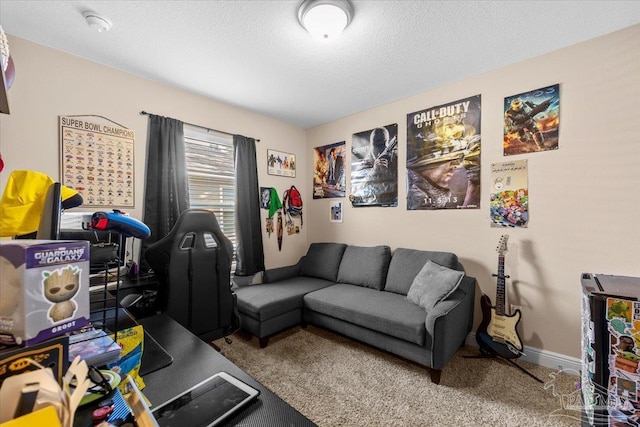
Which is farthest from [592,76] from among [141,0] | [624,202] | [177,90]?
[177,90]

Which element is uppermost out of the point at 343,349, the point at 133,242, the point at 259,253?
the point at 133,242

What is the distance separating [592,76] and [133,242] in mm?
3950

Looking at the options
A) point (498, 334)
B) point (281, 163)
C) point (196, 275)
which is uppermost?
point (281, 163)

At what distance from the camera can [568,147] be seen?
83.0 inches

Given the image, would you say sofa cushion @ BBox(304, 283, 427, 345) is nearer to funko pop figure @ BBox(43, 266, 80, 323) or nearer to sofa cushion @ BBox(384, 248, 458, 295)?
sofa cushion @ BBox(384, 248, 458, 295)

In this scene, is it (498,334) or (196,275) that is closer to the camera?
(196,275)

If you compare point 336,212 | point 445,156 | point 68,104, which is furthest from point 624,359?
point 68,104

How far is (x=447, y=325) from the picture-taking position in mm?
1944

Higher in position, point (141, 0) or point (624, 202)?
point (141, 0)

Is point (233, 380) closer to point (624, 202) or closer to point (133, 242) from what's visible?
point (133, 242)

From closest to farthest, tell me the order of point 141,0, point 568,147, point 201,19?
point 141,0, point 201,19, point 568,147

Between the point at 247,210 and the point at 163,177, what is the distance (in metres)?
0.96

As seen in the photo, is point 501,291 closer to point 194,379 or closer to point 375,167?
point 375,167

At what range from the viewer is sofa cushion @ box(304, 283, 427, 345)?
2.03 m
